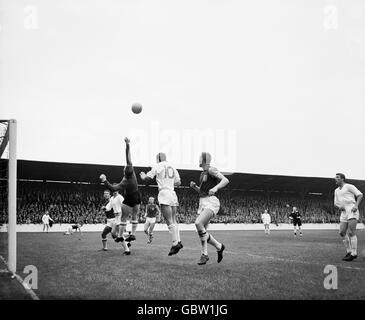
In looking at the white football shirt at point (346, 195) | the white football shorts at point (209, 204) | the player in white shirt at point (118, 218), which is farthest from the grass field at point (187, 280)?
the player in white shirt at point (118, 218)

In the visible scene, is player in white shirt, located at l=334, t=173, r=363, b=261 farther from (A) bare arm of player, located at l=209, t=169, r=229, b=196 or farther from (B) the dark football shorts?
(B) the dark football shorts

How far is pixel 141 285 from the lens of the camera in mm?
6668

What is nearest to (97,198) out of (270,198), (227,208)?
(227,208)

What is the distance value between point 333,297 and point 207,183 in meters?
3.54

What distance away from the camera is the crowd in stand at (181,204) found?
3869cm

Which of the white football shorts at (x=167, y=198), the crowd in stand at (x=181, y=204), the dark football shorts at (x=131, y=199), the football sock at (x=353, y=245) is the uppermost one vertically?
the white football shorts at (x=167, y=198)

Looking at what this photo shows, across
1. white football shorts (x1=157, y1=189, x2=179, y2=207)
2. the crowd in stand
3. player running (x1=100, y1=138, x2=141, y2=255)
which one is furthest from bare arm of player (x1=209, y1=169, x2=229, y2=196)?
the crowd in stand

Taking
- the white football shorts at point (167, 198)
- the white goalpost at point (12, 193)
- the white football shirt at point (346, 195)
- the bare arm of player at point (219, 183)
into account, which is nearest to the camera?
the white goalpost at point (12, 193)

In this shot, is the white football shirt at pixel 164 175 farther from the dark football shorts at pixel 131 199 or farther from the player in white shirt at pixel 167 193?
the dark football shorts at pixel 131 199

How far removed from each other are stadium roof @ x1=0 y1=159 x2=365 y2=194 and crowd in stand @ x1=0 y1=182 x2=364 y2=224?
0.90 m

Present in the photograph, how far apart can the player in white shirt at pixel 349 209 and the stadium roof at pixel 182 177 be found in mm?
29686

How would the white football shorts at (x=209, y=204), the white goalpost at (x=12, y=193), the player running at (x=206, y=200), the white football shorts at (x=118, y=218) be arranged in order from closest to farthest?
the white goalpost at (x=12, y=193)
the player running at (x=206, y=200)
the white football shorts at (x=209, y=204)
the white football shorts at (x=118, y=218)

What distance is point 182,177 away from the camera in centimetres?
4484
